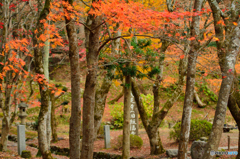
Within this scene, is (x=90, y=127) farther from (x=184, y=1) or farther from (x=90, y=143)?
(x=184, y=1)

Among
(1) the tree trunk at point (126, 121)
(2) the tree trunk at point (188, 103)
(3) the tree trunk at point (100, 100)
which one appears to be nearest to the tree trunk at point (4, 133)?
(3) the tree trunk at point (100, 100)

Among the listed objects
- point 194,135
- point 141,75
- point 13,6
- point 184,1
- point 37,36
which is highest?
point 184,1

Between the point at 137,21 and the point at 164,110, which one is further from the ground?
the point at 137,21

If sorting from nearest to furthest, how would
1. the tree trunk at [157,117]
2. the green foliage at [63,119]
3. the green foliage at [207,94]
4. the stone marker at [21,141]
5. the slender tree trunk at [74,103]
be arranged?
the slender tree trunk at [74,103], the tree trunk at [157,117], the stone marker at [21,141], the green foliage at [63,119], the green foliage at [207,94]

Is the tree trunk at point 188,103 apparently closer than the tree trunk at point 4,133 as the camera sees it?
Yes

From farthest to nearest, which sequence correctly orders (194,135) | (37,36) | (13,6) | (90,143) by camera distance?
(194,135) → (13,6) → (37,36) → (90,143)

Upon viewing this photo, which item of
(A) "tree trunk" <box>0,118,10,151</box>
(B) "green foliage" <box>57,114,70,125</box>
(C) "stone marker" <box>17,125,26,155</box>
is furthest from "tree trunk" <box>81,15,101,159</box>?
(B) "green foliage" <box>57,114,70,125</box>

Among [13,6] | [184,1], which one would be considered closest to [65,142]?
[13,6]

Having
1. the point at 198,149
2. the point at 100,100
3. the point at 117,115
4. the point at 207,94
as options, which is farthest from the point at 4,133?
the point at 207,94

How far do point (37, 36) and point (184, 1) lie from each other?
28.2ft

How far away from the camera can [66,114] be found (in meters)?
19.4

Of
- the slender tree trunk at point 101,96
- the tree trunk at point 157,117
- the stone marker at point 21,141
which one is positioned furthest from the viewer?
the stone marker at point 21,141

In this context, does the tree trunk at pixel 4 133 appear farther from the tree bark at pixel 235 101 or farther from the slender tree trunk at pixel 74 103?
the tree bark at pixel 235 101

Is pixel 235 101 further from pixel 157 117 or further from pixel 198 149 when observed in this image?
pixel 157 117
